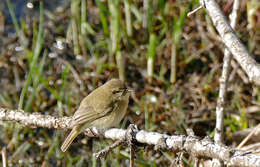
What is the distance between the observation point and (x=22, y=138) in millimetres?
4727

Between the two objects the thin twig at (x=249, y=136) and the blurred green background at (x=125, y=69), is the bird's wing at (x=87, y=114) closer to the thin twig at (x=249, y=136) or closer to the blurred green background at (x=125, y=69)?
the blurred green background at (x=125, y=69)

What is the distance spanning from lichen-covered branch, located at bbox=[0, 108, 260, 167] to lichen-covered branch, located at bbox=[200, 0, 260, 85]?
48cm

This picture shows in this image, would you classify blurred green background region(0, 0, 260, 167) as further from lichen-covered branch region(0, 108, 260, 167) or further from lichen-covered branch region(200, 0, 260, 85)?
lichen-covered branch region(200, 0, 260, 85)

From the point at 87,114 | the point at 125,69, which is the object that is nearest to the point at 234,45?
the point at 87,114

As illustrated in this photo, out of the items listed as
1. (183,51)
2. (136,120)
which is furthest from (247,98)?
(136,120)

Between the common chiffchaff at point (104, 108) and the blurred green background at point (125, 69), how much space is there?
17.7 inches

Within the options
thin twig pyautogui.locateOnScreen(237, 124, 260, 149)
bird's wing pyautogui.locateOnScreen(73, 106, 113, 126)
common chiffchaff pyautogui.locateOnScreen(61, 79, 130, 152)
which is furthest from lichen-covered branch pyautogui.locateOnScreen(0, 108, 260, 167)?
thin twig pyautogui.locateOnScreen(237, 124, 260, 149)

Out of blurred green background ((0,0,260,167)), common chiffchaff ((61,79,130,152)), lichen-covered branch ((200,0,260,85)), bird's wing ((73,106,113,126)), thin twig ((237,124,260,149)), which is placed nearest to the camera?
lichen-covered branch ((200,0,260,85))

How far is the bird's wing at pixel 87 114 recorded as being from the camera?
137 inches

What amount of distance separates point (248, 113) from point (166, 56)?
→ 137 cm

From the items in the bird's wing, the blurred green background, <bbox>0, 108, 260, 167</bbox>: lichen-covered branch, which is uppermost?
the blurred green background

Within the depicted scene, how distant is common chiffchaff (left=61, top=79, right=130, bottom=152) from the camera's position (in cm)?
368

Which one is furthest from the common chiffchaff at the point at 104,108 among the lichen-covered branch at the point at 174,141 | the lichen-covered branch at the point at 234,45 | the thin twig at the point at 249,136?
the lichen-covered branch at the point at 234,45

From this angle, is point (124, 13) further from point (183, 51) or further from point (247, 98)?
point (247, 98)
